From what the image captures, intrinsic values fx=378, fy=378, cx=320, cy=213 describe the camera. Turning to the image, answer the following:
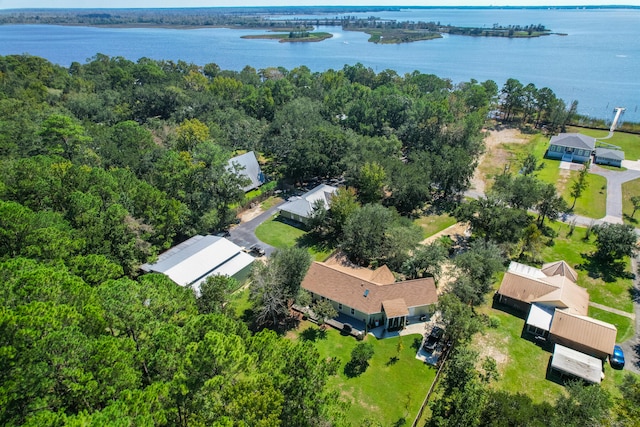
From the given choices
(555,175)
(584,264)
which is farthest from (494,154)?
(584,264)

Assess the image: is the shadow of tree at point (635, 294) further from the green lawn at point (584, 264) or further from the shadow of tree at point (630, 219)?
the shadow of tree at point (630, 219)

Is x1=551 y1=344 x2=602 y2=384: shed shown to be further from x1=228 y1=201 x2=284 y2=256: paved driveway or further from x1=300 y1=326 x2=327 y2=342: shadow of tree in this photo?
x1=228 y1=201 x2=284 y2=256: paved driveway

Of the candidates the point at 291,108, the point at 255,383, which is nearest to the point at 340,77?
the point at 291,108

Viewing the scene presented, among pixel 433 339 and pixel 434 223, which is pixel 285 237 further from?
pixel 433 339

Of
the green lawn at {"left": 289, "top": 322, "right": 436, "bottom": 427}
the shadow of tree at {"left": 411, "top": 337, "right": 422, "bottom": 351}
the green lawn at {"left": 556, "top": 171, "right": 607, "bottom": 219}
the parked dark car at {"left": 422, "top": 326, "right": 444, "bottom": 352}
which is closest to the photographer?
the green lawn at {"left": 289, "top": 322, "right": 436, "bottom": 427}

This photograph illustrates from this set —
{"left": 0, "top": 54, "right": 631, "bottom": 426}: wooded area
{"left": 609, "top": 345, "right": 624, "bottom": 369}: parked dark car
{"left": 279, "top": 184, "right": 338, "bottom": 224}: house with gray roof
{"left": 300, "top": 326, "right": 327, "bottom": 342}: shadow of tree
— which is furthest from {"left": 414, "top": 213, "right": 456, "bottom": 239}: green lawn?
{"left": 609, "top": 345, "right": 624, "bottom": 369}: parked dark car

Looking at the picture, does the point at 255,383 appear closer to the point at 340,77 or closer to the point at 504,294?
the point at 504,294
